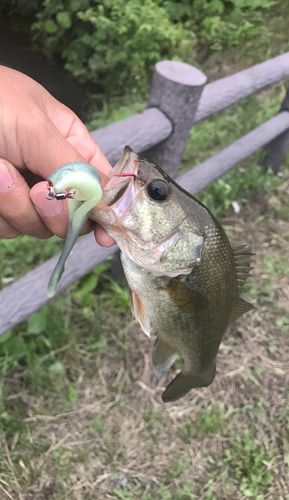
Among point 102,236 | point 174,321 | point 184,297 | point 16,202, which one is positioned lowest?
point 174,321

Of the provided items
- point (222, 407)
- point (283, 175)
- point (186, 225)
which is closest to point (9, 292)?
point (186, 225)

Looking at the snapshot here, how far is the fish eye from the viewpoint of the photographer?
0.90 meters

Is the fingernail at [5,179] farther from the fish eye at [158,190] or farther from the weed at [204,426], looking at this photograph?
the weed at [204,426]

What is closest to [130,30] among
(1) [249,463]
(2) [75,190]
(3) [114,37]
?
(3) [114,37]

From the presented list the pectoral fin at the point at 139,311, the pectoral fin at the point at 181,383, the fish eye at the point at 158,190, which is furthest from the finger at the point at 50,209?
the pectoral fin at the point at 181,383

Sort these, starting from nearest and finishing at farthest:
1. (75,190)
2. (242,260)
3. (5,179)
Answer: (75,190), (5,179), (242,260)

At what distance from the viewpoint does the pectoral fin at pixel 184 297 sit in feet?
3.41

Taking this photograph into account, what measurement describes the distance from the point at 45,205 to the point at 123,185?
0.64ft

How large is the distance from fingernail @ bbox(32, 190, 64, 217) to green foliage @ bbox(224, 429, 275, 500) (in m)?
1.72

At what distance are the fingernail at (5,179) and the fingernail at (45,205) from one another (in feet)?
0.20

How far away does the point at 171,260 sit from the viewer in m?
0.97

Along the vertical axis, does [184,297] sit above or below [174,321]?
above

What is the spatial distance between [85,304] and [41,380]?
509mm

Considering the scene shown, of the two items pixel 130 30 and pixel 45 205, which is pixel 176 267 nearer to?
pixel 45 205
